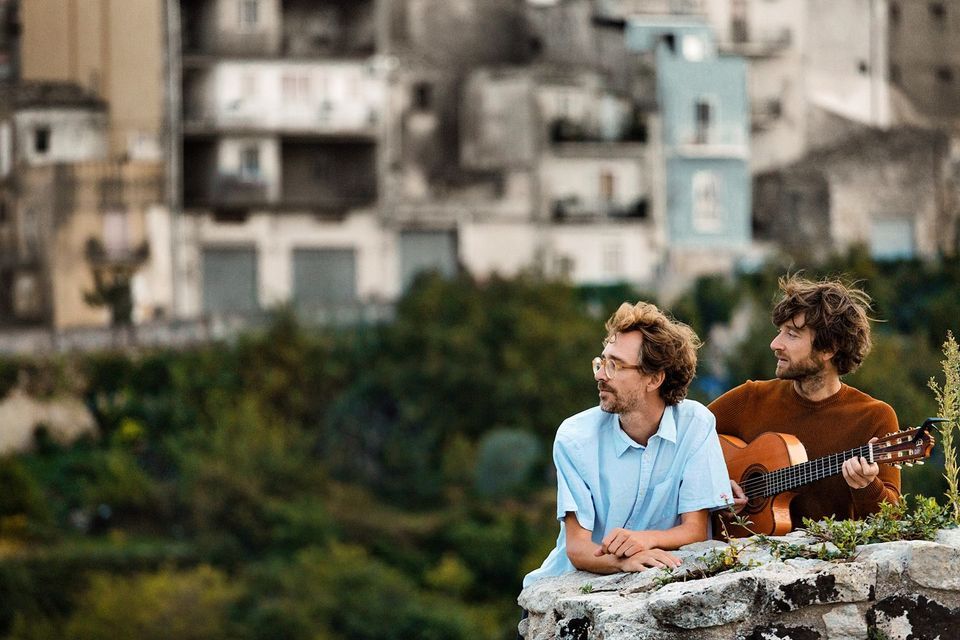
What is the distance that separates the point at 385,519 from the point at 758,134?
18564 millimetres

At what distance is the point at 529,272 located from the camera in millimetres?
54875

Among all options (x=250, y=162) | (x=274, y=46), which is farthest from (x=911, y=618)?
(x=274, y=46)

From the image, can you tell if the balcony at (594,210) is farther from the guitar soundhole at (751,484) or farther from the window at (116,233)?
the guitar soundhole at (751,484)

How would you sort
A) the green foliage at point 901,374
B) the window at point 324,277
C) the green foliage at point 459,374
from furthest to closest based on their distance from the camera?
the green foliage at point 459,374 → the window at point 324,277 → the green foliage at point 901,374

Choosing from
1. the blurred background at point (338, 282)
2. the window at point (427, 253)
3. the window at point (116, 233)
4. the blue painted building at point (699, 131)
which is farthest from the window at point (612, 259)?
the window at point (116, 233)

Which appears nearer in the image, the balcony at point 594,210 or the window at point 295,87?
the window at point 295,87

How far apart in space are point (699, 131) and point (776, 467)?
52.1m

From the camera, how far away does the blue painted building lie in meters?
58.8

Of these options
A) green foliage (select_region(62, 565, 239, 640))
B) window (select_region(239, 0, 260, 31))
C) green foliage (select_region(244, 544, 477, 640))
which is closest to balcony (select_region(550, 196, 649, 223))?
window (select_region(239, 0, 260, 31))

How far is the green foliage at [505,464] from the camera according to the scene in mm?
51750

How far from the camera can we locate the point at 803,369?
7949 millimetres

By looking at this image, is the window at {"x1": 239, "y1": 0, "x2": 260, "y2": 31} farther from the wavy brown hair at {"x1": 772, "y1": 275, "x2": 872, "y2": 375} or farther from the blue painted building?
the wavy brown hair at {"x1": 772, "y1": 275, "x2": 872, "y2": 375}

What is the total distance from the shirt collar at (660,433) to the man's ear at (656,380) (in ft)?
0.38

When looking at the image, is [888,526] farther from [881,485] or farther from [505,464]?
[505,464]
